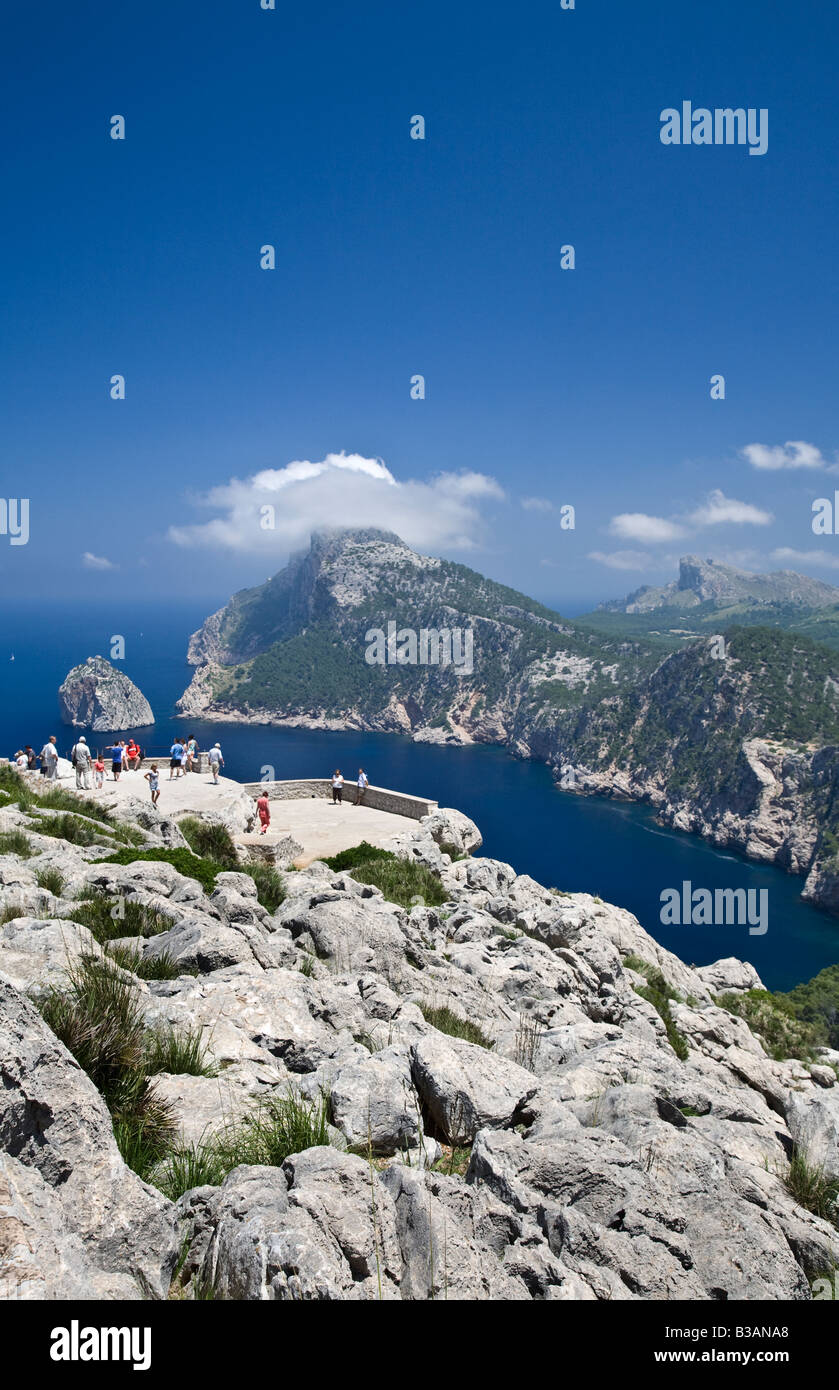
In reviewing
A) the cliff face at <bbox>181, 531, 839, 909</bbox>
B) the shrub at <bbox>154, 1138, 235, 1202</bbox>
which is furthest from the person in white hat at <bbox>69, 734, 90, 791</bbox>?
the cliff face at <bbox>181, 531, 839, 909</bbox>

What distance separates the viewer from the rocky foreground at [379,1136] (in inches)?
129

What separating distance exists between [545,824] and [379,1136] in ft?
298

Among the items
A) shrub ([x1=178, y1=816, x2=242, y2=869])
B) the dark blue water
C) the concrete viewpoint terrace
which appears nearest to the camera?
shrub ([x1=178, y1=816, x2=242, y2=869])

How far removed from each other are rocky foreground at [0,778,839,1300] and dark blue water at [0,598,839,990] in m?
56.2

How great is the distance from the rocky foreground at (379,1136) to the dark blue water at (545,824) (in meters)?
56.2

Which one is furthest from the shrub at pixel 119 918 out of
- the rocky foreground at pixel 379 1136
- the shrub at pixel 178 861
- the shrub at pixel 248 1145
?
the shrub at pixel 248 1145

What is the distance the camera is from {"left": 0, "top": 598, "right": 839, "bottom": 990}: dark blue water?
65.6 meters

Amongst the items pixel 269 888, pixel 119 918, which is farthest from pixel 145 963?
pixel 269 888

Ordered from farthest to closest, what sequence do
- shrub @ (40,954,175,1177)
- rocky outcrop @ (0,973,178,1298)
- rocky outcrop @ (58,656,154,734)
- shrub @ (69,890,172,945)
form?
rocky outcrop @ (58,656,154,734) < shrub @ (69,890,172,945) < shrub @ (40,954,175,1177) < rocky outcrop @ (0,973,178,1298)

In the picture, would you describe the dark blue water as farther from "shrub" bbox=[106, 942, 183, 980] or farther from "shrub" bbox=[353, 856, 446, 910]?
"shrub" bbox=[106, 942, 183, 980]

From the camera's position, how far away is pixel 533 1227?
3.78m

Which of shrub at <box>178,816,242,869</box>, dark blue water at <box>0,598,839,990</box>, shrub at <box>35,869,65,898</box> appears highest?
shrub at <box>35,869,65,898</box>

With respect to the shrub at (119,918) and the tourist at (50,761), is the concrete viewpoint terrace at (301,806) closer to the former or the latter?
the tourist at (50,761)

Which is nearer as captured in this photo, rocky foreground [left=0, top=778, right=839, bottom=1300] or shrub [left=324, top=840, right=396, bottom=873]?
rocky foreground [left=0, top=778, right=839, bottom=1300]
